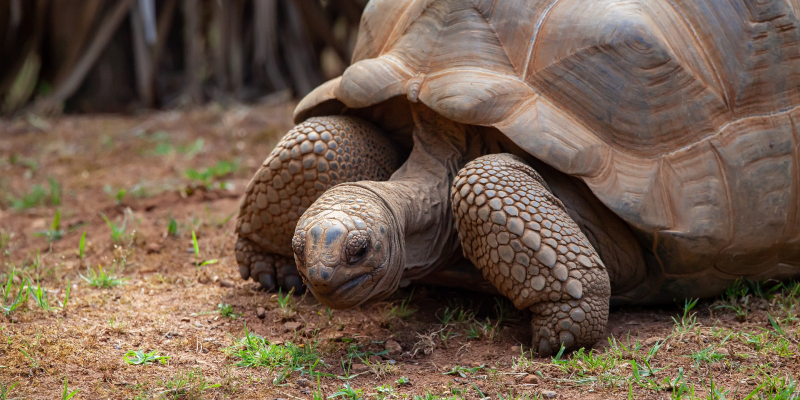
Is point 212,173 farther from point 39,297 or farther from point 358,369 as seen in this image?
point 358,369

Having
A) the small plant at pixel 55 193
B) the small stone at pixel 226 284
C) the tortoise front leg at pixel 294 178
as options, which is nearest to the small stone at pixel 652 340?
the tortoise front leg at pixel 294 178

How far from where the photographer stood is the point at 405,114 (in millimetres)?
3285

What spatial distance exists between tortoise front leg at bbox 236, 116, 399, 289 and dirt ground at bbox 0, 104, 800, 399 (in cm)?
17

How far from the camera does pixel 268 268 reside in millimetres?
3404

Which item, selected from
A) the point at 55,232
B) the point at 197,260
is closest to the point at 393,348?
the point at 197,260

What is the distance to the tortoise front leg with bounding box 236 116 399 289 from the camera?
3135 mm

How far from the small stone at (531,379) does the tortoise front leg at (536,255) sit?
0.29m

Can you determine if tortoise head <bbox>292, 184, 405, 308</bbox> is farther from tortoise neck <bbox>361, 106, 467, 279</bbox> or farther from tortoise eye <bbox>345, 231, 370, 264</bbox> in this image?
tortoise neck <bbox>361, 106, 467, 279</bbox>

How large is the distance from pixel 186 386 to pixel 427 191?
1209 mm

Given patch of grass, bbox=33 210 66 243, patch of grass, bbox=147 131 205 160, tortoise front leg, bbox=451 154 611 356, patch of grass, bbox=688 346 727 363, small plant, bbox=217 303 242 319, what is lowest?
patch of grass, bbox=33 210 66 243

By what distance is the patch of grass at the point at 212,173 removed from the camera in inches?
198

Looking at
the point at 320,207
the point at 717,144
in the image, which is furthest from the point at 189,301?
the point at 717,144

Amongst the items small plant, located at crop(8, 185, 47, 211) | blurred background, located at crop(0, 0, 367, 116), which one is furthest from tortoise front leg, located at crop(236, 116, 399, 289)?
blurred background, located at crop(0, 0, 367, 116)

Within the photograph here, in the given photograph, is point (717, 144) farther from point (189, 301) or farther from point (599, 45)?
point (189, 301)
